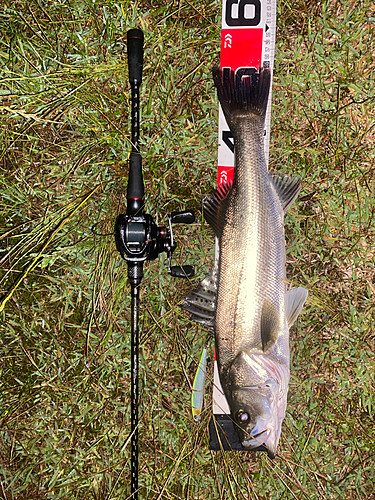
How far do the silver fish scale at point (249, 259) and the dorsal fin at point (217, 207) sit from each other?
62 millimetres

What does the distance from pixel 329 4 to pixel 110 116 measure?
1.58m

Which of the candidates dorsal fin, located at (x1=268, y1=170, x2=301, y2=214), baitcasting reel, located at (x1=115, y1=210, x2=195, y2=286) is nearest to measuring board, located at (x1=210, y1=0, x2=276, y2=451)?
dorsal fin, located at (x1=268, y1=170, x2=301, y2=214)

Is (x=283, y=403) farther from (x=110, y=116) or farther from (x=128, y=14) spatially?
(x=128, y=14)

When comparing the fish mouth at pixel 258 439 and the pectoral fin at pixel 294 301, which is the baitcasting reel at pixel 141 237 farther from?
the fish mouth at pixel 258 439

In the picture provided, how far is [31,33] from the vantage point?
8.84 feet

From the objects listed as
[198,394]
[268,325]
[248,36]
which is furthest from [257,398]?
[248,36]

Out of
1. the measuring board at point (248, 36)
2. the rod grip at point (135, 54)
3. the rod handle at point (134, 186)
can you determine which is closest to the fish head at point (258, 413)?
the measuring board at point (248, 36)

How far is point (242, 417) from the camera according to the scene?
87.5 inches

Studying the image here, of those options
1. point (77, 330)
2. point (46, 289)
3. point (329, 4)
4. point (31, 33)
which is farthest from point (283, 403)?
point (31, 33)

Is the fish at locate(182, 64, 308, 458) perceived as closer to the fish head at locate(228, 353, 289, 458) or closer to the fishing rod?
the fish head at locate(228, 353, 289, 458)

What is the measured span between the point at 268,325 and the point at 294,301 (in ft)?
0.93

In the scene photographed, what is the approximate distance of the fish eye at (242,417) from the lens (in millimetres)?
2219

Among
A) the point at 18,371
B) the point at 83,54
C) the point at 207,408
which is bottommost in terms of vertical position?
the point at 207,408

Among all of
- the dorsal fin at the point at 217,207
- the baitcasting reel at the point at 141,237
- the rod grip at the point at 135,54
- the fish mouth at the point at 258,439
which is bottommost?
the fish mouth at the point at 258,439
